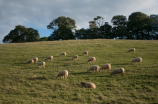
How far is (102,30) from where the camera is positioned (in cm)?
7019

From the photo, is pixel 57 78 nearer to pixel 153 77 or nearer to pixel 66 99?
pixel 66 99

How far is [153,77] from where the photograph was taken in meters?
13.1

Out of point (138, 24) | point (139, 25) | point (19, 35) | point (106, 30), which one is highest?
point (138, 24)

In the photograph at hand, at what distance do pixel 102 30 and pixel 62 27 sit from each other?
21.6 m

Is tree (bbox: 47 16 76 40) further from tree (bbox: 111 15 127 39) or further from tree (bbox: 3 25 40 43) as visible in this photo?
tree (bbox: 111 15 127 39)

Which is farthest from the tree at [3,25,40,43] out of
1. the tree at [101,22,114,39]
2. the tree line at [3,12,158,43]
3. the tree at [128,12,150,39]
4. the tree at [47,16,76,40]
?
the tree at [128,12,150,39]

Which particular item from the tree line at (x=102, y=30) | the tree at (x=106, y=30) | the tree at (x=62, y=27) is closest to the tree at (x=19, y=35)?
the tree line at (x=102, y=30)

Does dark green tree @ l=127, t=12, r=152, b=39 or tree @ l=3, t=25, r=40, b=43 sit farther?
tree @ l=3, t=25, r=40, b=43

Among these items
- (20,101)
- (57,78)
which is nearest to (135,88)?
(57,78)

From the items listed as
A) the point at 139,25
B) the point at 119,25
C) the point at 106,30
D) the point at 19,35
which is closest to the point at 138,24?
the point at 139,25

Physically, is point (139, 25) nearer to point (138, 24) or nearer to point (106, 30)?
point (138, 24)

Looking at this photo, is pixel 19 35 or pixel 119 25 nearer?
pixel 19 35

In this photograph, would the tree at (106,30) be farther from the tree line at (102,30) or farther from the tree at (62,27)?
the tree at (62,27)

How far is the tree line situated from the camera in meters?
59.8
